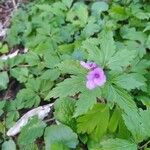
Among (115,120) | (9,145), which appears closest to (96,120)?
(115,120)

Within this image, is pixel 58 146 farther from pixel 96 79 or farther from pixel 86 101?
A: pixel 96 79

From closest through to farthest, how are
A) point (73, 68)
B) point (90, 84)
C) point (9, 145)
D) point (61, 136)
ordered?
point (90, 84)
point (73, 68)
point (61, 136)
point (9, 145)

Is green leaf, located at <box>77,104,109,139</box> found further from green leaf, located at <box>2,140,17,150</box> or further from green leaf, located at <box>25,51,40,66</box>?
green leaf, located at <box>25,51,40,66</box>

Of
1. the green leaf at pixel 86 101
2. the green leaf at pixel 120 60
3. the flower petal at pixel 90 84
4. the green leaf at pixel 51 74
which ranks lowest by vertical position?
the green leaf at pixel 51 74

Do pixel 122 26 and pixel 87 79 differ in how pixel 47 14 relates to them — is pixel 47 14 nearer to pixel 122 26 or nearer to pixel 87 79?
pixel 122 26

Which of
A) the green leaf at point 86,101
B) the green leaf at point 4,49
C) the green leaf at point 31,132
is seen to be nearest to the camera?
the green leaf at point 86,101

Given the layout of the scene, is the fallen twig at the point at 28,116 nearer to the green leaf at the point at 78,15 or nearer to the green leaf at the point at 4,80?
the green leaf at the point at 4,80

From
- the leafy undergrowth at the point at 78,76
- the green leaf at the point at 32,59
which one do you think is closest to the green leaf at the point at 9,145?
the leafy undergrowth at the point at 78,76
